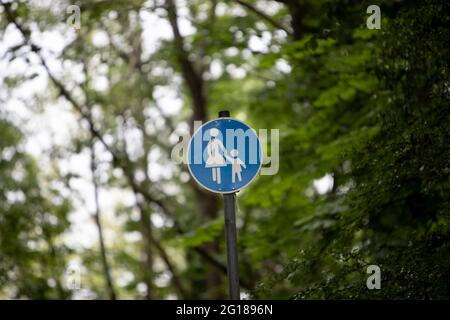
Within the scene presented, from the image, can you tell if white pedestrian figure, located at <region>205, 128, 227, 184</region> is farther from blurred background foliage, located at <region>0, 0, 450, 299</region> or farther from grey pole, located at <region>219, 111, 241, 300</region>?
blurred background foliage, located at <region>0, 0, 450, 299</region>

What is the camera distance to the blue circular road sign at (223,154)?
338 centimetres

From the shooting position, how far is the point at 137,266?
42.7 ft

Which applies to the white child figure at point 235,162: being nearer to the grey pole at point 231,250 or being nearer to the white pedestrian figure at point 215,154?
the white pedestrian figure at point 215,154

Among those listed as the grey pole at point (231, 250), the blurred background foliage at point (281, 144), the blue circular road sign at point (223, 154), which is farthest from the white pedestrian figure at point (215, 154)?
the blurred background foliage at point (281, 144)

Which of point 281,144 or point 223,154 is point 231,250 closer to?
point 223,154

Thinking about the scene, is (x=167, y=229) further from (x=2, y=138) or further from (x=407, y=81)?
(x=407, y=81)

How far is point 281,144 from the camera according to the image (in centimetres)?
788

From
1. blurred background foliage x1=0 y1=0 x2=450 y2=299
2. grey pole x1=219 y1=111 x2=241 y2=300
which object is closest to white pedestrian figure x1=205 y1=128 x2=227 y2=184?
grey pole x1=219 y1=111 x2=241 y2=300

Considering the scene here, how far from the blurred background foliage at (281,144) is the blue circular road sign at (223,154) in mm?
1062

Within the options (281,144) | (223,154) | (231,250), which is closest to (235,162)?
(223,154)

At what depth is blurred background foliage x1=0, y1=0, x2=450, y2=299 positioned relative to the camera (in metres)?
4.52

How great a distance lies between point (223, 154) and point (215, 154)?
42mm
